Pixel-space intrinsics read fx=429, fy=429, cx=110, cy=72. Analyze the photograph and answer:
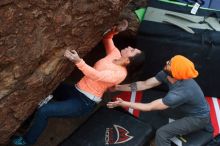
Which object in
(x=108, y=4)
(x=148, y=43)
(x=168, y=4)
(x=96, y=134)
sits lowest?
(x=96, y=134)

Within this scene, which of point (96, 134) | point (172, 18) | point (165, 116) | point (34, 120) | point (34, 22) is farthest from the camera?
point (172, 18)

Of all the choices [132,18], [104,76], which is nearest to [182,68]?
[104,76]

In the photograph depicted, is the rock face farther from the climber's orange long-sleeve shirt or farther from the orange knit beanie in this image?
the orange knit beanie

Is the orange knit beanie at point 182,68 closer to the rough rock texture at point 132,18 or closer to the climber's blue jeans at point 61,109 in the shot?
the climber's blue jeans at point 61,109

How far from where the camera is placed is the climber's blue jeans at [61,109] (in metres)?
4.18

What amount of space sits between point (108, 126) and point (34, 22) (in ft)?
5.38

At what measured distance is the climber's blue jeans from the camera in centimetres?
418

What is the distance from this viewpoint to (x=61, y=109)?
167 inches

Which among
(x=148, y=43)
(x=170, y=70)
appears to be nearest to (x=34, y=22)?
(x=170, y=70)

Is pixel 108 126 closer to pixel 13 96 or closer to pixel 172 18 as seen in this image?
pixel 13 96

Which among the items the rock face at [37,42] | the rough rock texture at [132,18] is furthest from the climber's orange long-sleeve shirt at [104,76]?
the rough rock texture at [132,18]

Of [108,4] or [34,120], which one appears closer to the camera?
[108,4]

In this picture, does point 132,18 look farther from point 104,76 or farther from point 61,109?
point 61,109

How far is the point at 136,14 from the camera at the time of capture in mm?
5516
